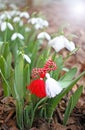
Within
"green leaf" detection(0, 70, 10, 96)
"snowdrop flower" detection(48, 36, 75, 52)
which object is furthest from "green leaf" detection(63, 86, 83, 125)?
"green leaf" detection(0, 70, 10, 96)

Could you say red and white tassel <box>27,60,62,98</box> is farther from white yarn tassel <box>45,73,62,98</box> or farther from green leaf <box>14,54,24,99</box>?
green leaf <box>14,54,24,99</box>

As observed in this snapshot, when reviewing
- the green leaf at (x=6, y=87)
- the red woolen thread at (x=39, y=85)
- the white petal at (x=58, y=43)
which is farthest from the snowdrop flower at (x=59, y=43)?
the green leaf at (x=6, y=87)

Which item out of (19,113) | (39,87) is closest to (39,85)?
(39,87)

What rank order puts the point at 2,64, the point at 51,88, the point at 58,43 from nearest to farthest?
the point at 51,88, the point at 58,43, the point at 2,64

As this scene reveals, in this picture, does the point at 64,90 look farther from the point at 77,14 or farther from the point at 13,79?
the point at 77,14

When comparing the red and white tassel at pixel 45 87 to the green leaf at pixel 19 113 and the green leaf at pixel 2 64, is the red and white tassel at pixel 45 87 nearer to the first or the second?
the green leaf at pixel 19 113

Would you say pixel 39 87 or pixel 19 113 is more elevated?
pixel 39 87

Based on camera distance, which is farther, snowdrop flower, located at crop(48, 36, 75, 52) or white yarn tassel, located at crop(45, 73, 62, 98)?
snowdrop flower, located at crop(48, 36, 75, 52)

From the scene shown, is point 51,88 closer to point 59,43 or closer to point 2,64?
point 59,43

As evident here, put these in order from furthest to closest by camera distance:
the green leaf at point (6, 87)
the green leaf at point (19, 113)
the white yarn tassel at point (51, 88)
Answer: the green leaf at point (6, 87)
the green leaf at point (19, 113)
the white yarn tassel at point (51, 88)

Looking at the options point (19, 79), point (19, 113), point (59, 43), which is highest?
point (59, 43)

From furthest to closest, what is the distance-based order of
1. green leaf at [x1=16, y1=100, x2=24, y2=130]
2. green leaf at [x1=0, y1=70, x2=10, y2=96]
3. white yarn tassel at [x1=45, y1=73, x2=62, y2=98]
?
1. green leaf at [x1=0, y1=70, x2=10, y2=96]
2. green leaf at [x1=16, y1=100, x2=24, y2=130]
3. white yarn tassel at [x1=45, y1=73, x2=62, y2=98]

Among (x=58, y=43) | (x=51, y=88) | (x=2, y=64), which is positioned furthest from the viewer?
(x=2, y=64)
